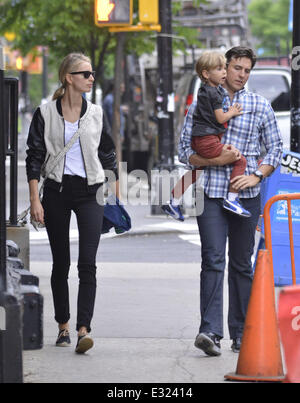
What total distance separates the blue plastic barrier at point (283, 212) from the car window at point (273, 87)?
33.2 ft

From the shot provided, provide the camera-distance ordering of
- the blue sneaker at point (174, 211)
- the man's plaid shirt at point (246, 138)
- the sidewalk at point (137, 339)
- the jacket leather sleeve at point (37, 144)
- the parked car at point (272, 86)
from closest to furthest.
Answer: the sidewalk at point (137, 339) < the man's plaid shirt at point (246, 138) < the jacket leather sleeve at point (37, 144) < the blue sneaker at point (174, 211) < the parked car at point (272, 86)

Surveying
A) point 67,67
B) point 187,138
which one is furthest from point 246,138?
point 67,67

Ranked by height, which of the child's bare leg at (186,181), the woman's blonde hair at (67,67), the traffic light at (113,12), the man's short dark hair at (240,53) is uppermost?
the traffic light at (113,12)

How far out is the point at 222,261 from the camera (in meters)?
6.93

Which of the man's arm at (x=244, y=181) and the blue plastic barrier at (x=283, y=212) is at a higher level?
the man's arm at (x=244, y=181)

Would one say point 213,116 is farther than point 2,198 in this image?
Yes

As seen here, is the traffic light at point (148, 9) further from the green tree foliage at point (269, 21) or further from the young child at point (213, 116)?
the green tree foliage at point (269, 21)

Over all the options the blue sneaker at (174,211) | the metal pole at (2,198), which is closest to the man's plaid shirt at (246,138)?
the blue sneaker at (174,211)

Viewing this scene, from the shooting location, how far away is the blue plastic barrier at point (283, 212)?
27.6 feet

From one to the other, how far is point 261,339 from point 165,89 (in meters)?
10.5

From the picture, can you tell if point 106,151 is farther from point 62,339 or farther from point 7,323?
point 7,323

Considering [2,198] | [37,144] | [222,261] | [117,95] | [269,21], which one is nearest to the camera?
[2,198]
